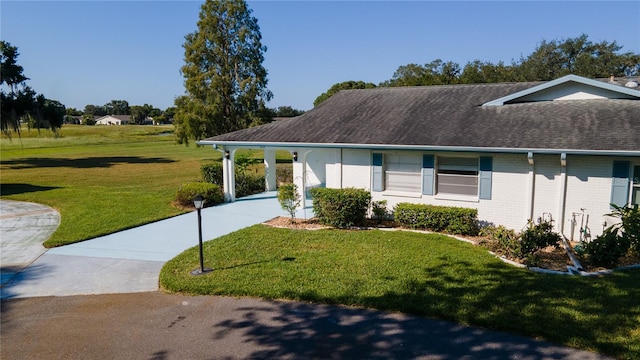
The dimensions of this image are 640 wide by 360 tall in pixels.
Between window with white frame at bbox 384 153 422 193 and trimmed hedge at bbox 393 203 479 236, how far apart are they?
995 millimetres

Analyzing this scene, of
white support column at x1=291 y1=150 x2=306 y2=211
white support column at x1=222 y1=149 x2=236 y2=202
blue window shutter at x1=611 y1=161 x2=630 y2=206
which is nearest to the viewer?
blue window shutter at x1=611 y1=161 x2=630 y2=206

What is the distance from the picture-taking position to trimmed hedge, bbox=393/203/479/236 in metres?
11.3

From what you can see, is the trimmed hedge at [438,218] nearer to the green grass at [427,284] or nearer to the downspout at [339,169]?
the green grass at [427,284]

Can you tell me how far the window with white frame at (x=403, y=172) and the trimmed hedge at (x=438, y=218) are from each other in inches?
39.2

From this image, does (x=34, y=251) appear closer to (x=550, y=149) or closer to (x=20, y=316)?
(x=20, y=316)

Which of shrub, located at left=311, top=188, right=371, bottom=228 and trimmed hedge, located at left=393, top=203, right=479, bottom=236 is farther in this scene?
shrub, located at left=311, top=188, right=371, bottom=228

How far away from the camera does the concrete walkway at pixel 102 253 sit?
810 centimetres

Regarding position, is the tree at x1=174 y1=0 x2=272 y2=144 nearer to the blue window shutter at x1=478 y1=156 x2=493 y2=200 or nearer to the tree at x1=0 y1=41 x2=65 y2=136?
the tree at x1=0 y1=41 x2=65 y2=136

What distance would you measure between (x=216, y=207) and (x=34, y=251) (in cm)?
590

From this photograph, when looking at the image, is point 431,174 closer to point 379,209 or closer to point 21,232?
point 379,209

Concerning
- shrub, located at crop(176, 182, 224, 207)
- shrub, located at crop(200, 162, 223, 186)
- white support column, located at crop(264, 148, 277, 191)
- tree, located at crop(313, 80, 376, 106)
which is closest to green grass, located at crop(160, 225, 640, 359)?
shrub, located at crop(176, 182, 224, 207)

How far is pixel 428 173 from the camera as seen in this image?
40.5ft

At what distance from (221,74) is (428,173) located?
87.5 ft

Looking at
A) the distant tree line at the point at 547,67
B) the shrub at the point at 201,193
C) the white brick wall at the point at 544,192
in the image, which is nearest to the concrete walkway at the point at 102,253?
the shrub at the point at 201,193
